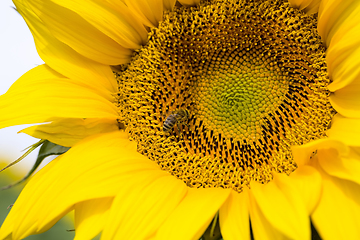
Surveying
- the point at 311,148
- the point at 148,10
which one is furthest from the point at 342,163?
the point at 148,10

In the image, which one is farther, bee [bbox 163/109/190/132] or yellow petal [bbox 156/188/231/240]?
bee [bbox 163/109/190/132]

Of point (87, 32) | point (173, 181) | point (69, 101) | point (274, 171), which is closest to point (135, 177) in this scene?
point (173, 181)

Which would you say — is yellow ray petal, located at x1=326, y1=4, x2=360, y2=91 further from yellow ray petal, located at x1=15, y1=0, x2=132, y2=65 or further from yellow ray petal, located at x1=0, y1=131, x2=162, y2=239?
yellow ray petal, located at x1=15, y1=0, x2=132, y2=65

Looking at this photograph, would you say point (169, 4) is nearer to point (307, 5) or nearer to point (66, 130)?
point (307, 5)

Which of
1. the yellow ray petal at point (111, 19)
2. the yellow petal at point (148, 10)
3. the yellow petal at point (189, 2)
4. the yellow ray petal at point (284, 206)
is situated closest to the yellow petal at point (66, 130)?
the yellow ray petal at point (111, 19)

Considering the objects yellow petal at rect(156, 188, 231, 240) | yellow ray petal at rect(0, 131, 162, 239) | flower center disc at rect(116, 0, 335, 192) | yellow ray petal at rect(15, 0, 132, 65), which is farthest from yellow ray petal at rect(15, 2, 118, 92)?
yellow petal at rect(156, 188, 231, 240)

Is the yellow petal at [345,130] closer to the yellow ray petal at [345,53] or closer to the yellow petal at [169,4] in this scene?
the yellow ray petal at [345,53]
